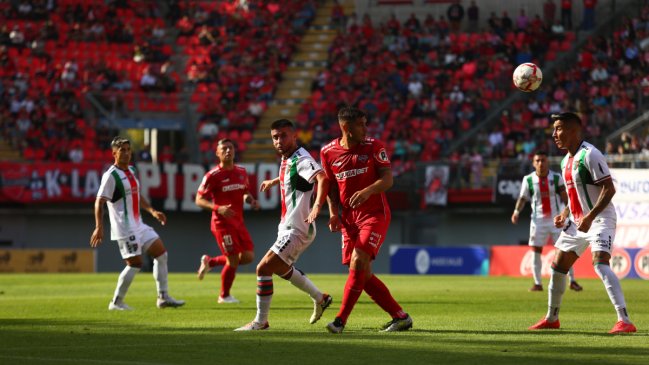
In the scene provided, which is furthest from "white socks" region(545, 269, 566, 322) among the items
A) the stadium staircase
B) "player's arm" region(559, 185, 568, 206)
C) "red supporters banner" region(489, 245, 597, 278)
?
the stadium staircase

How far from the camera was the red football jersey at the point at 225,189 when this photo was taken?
20344 mm

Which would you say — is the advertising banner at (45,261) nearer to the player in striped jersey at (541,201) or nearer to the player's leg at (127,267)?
the player in striped jersey at (541,201)

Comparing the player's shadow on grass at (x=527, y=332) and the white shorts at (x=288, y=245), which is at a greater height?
the white shorts at (x=288, y=245)

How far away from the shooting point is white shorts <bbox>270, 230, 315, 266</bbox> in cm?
1386

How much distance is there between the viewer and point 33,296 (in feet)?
77.0

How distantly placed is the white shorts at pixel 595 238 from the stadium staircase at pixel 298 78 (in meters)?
29.9

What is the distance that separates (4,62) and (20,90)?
7.53ft

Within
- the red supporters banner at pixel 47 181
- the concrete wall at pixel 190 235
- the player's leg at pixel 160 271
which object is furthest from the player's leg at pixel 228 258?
the red supporters banner at pixel 47 181

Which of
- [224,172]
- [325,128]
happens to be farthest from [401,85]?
[224,172]

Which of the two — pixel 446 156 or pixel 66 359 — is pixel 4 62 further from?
pixel 66 359

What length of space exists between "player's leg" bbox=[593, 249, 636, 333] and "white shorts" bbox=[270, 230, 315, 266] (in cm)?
330

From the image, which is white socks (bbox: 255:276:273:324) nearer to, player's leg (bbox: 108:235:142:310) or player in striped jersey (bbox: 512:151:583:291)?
player's leg (bbox: 108:235:142:310)

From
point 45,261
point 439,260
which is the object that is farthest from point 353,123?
point 45,261

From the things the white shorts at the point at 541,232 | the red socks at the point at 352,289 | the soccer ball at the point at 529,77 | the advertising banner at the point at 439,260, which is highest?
the soccer ball at the point at 529,77
